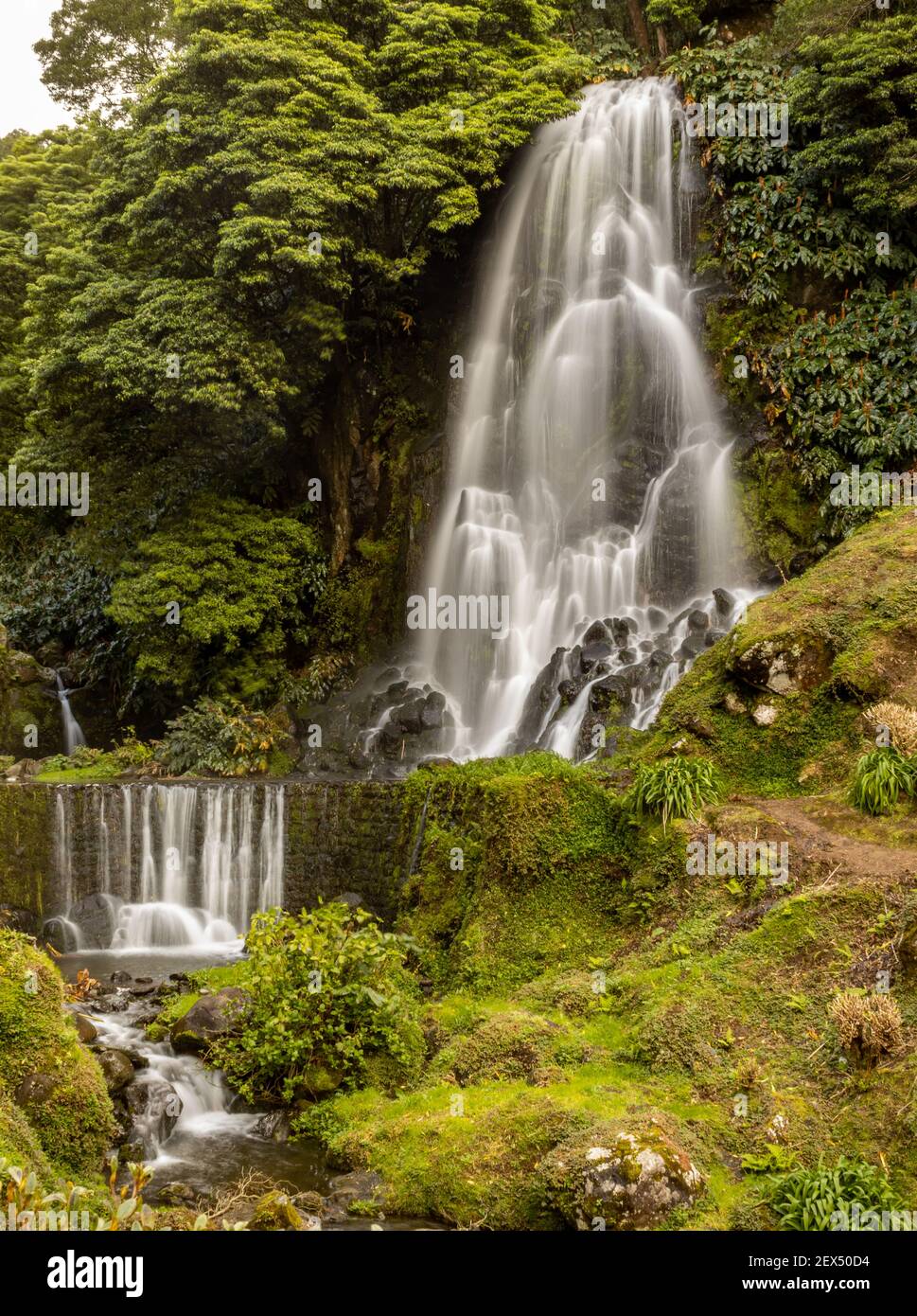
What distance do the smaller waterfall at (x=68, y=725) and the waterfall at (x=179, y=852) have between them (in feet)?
21.4

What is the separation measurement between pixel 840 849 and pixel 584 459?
40.2 ft

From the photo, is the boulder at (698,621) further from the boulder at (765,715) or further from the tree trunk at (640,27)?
the tree trunk at (640,27)

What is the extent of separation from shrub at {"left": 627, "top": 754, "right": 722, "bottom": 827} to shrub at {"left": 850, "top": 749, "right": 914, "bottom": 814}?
135cm

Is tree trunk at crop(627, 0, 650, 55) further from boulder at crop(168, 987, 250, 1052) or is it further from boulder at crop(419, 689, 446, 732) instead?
boulder at crop(168, 987, 250, 1052)

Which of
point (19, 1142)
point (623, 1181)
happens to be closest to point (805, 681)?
point (623, 1181)

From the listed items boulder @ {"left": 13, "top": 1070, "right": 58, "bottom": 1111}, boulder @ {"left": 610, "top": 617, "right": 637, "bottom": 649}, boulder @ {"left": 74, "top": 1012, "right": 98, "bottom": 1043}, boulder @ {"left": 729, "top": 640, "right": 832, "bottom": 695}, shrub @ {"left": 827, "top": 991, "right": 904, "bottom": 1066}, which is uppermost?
boulder @ {"left": 610, "top": 617, "right": 637, "bottom": 649}

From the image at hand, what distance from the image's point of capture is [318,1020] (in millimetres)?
8352

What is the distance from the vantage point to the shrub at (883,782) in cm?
855

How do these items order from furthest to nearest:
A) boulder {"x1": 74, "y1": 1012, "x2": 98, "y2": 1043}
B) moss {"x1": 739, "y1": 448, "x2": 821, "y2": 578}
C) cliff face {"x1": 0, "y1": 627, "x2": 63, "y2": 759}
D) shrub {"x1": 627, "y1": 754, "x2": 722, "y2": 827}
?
cliff face {"x1": 0, "y1": 627, "x2": 63, "y2": 759} → moss {"x1": 739, "y1": 448, "x2": 821, "y2": 578} → shrub {"x1": 627, "y1": 754, "x2": 722, "y2": 827} → boulder {"x1": 74, "y1": 1012, "x2": 98, "y2": 1043}

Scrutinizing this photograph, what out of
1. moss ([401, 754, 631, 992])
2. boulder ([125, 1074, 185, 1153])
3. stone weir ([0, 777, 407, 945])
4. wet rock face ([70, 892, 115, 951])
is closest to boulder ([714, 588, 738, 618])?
stone weir ([0, 777, 407, 945])

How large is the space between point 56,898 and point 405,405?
41.6 ft

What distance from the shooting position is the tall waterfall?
53.6 feet

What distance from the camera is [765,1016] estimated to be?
7.16 metres
